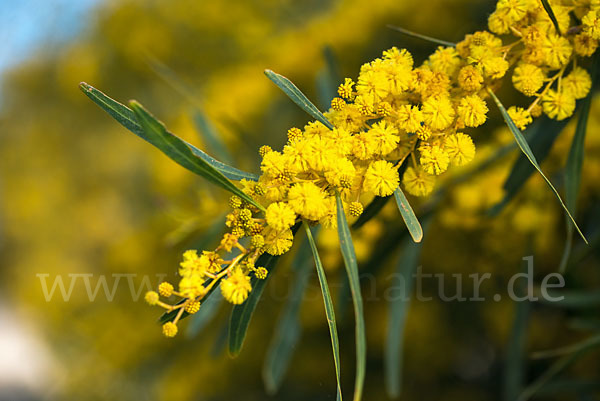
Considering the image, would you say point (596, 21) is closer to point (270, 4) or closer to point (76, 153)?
point (270, 4)

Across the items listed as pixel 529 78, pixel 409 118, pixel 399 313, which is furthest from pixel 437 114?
pixel 399 313

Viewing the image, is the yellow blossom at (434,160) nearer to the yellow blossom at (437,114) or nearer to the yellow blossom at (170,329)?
the yellow blossom at (437,114)

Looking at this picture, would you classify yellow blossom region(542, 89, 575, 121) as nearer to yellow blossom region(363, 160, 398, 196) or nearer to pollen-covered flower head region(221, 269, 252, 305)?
yellow blossom region(363, 160, 398, 196)

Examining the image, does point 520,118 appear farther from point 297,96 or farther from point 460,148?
point 297,96

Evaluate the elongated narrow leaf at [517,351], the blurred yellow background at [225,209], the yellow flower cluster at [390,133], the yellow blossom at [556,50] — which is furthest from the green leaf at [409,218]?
the elongated narrow leaf at [517,351]

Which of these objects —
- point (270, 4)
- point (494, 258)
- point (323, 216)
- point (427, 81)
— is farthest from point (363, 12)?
point (323, 216)

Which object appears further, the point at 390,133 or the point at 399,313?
the point at 399,313

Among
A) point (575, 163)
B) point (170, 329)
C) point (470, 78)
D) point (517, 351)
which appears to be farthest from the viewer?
point (517, 351)
